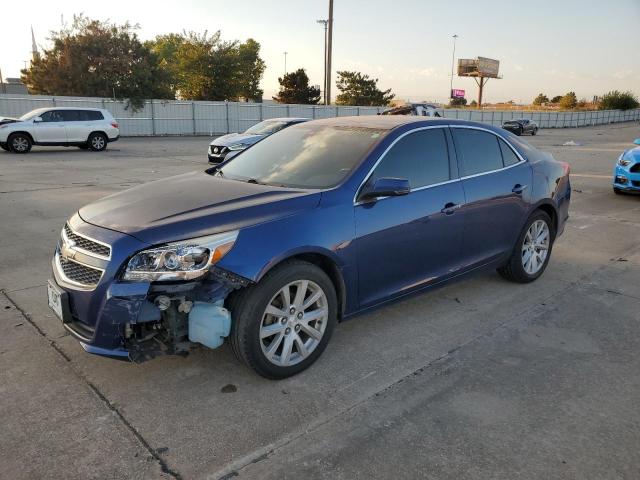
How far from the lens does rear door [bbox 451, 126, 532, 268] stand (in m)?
4.32

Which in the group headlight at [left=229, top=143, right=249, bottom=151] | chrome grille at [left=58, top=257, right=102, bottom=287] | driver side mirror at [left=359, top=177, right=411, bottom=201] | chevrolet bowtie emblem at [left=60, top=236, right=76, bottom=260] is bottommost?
chrome grille at [left=58, top=257, right=102, bottom=287]

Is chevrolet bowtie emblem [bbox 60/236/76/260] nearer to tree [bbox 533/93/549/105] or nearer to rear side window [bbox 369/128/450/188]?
rear side window [bbox 369/128/450/188]

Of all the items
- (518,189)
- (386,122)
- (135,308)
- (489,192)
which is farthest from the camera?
(518,189)

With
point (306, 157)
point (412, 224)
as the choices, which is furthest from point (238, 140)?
point (412, 224)

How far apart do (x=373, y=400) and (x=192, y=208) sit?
1.60 meters

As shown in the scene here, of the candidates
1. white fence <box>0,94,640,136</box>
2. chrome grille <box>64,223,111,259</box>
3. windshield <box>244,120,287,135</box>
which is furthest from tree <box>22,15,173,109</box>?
chrome grille <box>64,223,111,259</box>

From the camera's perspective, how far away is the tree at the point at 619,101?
259 ft

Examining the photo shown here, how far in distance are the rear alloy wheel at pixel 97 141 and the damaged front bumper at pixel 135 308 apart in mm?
18375

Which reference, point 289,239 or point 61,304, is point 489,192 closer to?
point 289,239

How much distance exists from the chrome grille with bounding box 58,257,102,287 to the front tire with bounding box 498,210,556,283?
3661 mm

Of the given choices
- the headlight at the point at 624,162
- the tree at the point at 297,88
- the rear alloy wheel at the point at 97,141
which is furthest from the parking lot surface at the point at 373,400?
the tree at the point at 297,88

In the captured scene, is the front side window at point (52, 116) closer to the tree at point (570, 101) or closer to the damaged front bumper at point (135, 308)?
the damaged front bumper at point (135, 308)

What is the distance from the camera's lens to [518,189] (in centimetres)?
477

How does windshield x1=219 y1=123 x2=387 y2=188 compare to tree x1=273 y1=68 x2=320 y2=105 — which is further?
tree x1=273 y1=68 x2=320 y2=105
